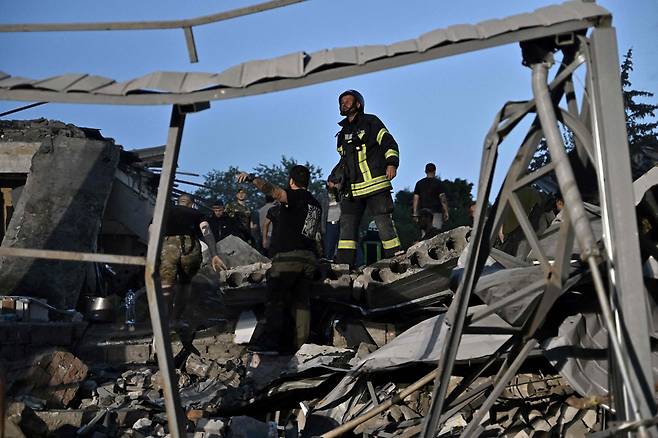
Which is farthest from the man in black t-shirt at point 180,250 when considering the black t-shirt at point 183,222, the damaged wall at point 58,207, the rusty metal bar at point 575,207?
the rusty metal bar at point 575,207

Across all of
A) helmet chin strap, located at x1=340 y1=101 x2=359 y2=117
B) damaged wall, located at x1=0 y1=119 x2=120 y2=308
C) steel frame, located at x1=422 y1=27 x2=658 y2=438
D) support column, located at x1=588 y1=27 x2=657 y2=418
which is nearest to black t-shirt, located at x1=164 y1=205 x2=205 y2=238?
helmet chin strap, located at x1=340 y1=101 x2=359 y2=117

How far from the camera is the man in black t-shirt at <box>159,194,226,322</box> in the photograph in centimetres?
939

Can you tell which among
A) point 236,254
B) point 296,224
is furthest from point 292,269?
point 236,254

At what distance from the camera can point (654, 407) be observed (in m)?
3.45

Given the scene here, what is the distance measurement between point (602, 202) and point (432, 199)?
30.3 feet

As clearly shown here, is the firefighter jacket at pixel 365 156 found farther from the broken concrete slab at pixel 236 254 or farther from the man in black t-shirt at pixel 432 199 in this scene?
the man in black t-shirt at pixel 432 199

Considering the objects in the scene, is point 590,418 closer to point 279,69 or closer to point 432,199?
point 279,69

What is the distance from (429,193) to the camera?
13086mm

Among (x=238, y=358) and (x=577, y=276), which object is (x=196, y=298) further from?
(x=577, y=276)

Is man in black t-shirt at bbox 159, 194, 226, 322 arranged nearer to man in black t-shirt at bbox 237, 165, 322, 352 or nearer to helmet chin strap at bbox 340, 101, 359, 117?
man in black t-shirt at bbox 237, 165, 322, 352

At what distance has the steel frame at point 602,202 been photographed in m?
3.51

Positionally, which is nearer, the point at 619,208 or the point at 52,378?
the point at 619,208

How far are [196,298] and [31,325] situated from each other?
11.6 feet

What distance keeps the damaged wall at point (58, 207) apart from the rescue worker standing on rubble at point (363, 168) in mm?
3927
